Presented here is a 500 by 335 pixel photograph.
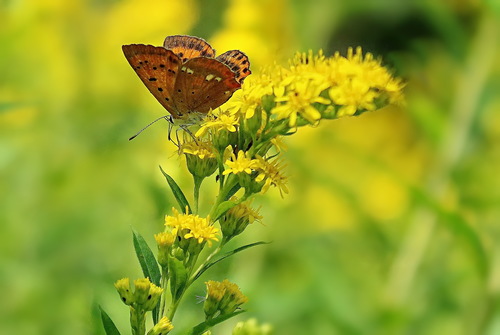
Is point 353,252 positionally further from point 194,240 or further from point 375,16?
point 375,16

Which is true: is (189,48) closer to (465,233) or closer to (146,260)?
(146,260)

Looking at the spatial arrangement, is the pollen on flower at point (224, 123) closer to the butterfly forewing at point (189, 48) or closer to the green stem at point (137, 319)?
the butterfly forewing at point (189, 48)

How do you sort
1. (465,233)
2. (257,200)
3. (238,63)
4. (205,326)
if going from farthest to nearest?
1. (257,200)
2. (465,233)
3. (238,63)
4. (205,326)

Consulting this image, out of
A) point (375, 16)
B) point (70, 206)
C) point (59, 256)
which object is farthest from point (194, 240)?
point (375, 16)

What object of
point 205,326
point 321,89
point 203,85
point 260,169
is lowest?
point 205,326

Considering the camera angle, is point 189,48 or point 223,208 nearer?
point 223,208

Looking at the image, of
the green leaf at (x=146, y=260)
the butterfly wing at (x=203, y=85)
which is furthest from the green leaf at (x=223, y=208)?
the butterfly wing at (x=203, y=85)

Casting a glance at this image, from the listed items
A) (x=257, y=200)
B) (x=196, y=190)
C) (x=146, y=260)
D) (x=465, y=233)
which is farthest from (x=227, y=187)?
(x=257, y=200)

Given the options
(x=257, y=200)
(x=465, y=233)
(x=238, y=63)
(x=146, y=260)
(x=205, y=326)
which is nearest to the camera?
(x=205, y=326)
